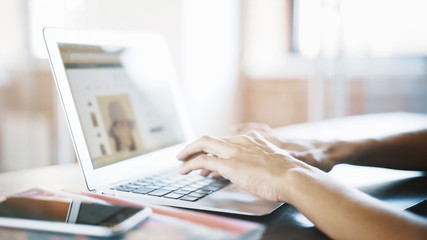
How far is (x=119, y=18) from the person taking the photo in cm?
300

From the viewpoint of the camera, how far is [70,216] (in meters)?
0.43

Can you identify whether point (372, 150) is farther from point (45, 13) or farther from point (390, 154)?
point (45, 13)

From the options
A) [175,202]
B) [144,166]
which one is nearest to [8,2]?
[144,166]

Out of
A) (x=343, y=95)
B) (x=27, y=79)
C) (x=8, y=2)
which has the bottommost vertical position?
(x=343, y=95)

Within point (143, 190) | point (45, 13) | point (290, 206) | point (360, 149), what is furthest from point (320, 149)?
point (45, 13)

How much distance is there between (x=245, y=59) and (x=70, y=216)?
321 cm

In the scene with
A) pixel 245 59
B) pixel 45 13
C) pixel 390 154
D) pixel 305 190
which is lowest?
pixel 245 59

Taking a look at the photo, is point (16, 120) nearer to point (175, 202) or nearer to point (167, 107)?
point (167, 107)

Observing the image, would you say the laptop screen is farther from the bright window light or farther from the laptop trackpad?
the bright window light

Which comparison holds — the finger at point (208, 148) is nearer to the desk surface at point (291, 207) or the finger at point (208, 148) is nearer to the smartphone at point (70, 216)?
the desk surface at point (291, 207)

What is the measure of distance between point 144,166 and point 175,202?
0.23 meters

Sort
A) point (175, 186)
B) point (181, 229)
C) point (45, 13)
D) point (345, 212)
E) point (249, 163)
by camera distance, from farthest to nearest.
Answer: point (45, 13), point (175, 186), point (249, 163), point (345, 212), point (181, 229)

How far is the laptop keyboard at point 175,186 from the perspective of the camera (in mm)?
667

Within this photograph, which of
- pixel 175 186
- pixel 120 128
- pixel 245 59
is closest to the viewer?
pixel 175 186
